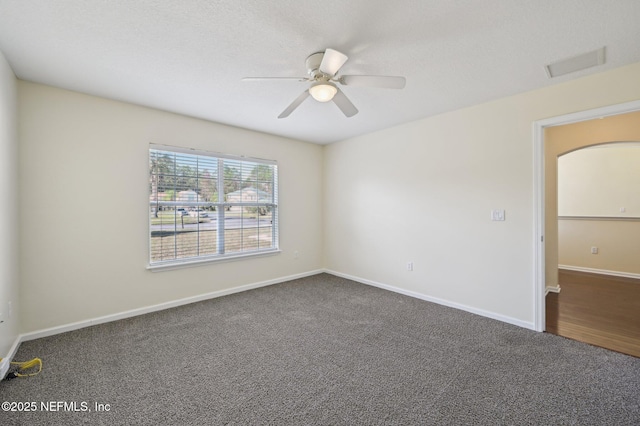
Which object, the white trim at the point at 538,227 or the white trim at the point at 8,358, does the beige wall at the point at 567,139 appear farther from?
the white trim at the point at 8,358

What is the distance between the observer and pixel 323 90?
85.0 inches

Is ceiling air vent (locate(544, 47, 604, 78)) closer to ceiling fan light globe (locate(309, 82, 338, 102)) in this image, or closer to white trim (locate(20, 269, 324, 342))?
ceiling fan light globe (locate(309, 82, 338, 102))

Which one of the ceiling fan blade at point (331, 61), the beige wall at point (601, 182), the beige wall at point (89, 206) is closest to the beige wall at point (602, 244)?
the beige wall at point (601, 182)

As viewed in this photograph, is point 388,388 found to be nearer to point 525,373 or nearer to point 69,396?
point 525,373

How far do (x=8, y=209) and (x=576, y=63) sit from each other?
16.3 feet

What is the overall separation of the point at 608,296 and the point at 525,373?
2938 millimetres

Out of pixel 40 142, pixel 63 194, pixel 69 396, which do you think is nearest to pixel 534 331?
pixel 69 396

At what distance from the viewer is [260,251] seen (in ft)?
14.5

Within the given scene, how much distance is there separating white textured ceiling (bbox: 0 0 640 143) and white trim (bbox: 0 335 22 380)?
2.40 metres

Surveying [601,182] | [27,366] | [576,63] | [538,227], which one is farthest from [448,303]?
[601,182]

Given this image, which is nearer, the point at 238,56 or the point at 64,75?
the point at 238,56

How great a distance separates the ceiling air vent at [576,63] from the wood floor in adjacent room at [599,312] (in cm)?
248

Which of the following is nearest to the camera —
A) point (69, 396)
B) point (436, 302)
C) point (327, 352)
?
point (69, 396)

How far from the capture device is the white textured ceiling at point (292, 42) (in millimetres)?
1681
